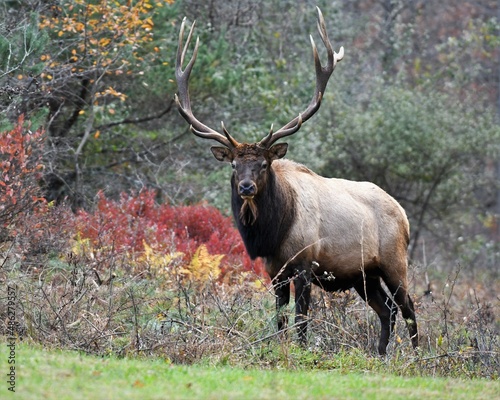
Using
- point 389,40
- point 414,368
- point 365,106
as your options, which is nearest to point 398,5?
point 389,40

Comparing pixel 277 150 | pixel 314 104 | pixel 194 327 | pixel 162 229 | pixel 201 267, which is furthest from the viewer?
pixel 162 229

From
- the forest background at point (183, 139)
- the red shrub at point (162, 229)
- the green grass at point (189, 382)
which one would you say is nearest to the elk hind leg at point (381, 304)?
the forest background at point (183, 139)

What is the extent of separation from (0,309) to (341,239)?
379 centimetres

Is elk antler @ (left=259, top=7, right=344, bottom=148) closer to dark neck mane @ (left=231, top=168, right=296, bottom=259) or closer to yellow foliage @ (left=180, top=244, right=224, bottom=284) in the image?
dark neck mane @ (left=231, top=168, right=296, bottom=259)

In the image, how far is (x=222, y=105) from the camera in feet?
61.6

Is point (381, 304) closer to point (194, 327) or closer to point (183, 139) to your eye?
point (194, 327)

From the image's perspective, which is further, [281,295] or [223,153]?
[223,153]

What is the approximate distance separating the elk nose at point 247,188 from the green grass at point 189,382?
2.23 metres

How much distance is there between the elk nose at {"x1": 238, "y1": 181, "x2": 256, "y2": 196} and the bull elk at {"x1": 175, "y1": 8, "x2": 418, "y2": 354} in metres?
0.01

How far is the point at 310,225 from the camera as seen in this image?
1080 cm

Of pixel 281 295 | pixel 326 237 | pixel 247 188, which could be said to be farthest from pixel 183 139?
pixel 281 295

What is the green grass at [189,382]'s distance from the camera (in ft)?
22.3

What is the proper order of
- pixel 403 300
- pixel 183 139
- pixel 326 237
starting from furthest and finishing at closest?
1. pixel 183 139
2. pixel 403 300
3. pixel 326 237

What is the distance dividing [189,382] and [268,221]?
343 centimetres
